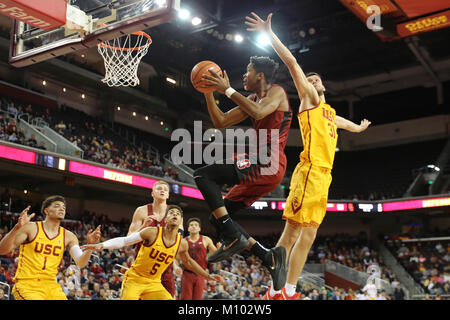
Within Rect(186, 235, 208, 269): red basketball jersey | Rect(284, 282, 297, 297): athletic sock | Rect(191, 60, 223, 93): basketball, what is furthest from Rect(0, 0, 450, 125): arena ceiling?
Rect(284, 282, 297, 297): athletic sock

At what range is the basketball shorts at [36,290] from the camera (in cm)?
589

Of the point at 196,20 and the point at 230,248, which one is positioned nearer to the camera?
the point at 230,248

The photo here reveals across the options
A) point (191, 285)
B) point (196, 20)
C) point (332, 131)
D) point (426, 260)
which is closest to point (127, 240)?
point (332, 131)

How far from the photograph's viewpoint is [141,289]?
6.40m

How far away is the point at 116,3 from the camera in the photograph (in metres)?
6.68

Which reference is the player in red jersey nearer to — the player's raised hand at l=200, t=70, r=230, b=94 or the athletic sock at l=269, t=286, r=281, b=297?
the athletic sock at l=269, t=286, r=281, b=297

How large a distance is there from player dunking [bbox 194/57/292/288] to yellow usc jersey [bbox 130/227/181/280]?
2062 millimetres

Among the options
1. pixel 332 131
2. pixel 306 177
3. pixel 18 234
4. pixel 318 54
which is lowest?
pixel 18 234

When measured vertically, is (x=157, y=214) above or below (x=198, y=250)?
above

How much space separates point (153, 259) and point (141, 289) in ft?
1.32

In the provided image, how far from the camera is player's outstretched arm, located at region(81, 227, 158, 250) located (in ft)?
17.9

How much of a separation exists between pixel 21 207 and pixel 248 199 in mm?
14947

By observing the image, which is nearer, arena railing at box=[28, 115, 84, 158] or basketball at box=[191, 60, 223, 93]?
basketball at box=[191, 60, 223, 93]

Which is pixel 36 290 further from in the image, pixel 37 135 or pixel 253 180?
pixel 37 135
